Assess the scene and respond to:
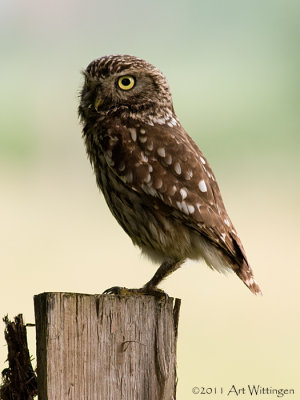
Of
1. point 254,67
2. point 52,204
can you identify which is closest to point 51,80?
point 254,67

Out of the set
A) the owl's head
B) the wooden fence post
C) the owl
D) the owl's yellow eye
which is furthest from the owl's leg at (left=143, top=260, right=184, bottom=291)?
the wooden fence post

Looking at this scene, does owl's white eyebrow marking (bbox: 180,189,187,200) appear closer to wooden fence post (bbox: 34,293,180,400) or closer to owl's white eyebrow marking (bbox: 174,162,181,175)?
owl's white eyebrow marking (bbox: 174,162,181,175)

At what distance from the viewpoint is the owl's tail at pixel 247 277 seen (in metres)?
4.09

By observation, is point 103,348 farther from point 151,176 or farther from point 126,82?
point 126,82

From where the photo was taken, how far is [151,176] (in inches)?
163

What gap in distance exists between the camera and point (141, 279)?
7.74 m

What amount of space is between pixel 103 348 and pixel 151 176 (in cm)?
135

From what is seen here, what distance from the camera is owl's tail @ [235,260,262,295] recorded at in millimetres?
4094

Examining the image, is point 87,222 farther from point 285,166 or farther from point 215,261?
point 215,261

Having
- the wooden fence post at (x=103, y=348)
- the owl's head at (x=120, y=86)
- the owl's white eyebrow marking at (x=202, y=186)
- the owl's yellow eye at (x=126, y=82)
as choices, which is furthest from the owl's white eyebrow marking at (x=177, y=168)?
the wooden fence post at (x=103, y=348)

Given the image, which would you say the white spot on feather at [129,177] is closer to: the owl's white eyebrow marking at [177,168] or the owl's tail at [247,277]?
the owl's white eyebrow marking at [177,168]

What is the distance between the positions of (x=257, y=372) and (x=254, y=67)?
7101mm

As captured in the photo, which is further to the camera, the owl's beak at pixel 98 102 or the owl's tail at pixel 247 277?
the owl's beak at pixel 98 102

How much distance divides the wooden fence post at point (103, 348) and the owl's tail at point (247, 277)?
1047mm
